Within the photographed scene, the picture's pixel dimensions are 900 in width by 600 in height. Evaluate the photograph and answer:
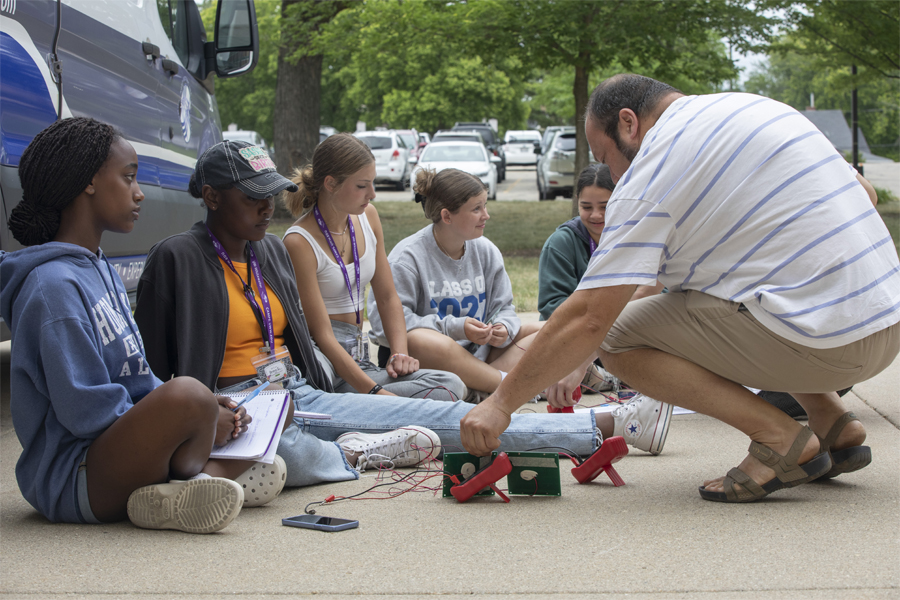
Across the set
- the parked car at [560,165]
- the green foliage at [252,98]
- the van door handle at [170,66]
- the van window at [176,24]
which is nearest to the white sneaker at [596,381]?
the van door handle at [170,66]

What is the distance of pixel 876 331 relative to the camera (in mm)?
2697

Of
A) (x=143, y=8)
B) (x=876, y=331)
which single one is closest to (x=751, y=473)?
(x=876, y=331)

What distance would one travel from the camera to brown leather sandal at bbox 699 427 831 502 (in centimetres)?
288

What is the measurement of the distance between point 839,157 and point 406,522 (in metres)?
1.85

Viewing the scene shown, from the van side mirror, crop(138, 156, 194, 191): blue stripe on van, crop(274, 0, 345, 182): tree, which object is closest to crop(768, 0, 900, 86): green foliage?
crop(274, 0, 345, 182): tree

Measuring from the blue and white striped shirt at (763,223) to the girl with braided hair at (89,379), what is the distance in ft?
4.48

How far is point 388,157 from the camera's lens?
89.3ft

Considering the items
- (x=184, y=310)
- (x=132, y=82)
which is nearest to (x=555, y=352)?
(x=184, y=310)

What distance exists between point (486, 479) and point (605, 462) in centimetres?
47

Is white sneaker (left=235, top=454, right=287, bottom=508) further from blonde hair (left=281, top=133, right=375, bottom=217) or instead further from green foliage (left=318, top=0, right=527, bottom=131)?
green foliage (left=318, top=0, right=527, bottom=131)

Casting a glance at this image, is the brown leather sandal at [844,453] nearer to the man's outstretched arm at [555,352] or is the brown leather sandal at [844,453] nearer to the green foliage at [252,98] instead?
the man's outstretched arm at [555,352]

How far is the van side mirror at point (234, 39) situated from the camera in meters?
5.91

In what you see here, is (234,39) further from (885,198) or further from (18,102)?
(885,198)

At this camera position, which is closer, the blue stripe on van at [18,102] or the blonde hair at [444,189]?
Result: the blue stripe on van at [18,102]
